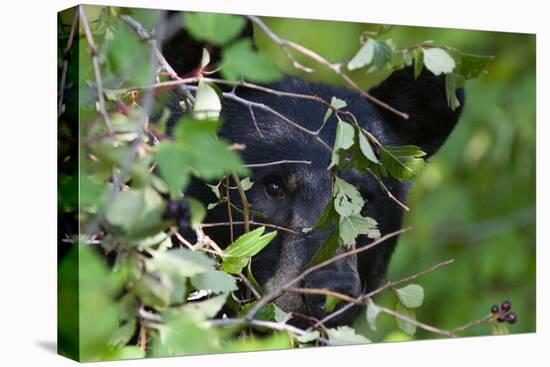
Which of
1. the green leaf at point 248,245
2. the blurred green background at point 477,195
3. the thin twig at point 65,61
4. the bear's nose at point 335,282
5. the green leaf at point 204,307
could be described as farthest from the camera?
the blurred green background at point 477,195

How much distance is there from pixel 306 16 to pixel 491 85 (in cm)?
314

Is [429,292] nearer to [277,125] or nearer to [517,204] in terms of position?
[517,204]

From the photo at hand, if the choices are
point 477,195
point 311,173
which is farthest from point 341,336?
point 477,195

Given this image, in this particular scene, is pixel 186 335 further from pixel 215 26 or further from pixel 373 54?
pixel 373 54

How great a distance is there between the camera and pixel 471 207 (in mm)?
8383

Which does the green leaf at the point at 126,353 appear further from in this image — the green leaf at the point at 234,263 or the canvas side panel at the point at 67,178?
the green leaf at the point at 234,263

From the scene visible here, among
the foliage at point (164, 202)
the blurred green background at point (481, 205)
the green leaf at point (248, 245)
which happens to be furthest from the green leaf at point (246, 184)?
the blurred green background at point (481, 205)

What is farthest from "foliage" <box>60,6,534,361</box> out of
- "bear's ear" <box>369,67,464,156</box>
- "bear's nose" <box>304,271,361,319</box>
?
"bear's ear" <box>369,67,464,156</box>

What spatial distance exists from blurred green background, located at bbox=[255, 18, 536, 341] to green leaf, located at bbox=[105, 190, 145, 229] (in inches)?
139

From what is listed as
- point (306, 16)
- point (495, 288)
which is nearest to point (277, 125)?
point (306, 16)

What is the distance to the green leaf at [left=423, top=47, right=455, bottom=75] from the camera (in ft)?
14.4

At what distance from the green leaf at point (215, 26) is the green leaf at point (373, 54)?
1042 millimetres

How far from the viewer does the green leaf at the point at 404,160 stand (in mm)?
4281

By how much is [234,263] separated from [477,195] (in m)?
4.53
